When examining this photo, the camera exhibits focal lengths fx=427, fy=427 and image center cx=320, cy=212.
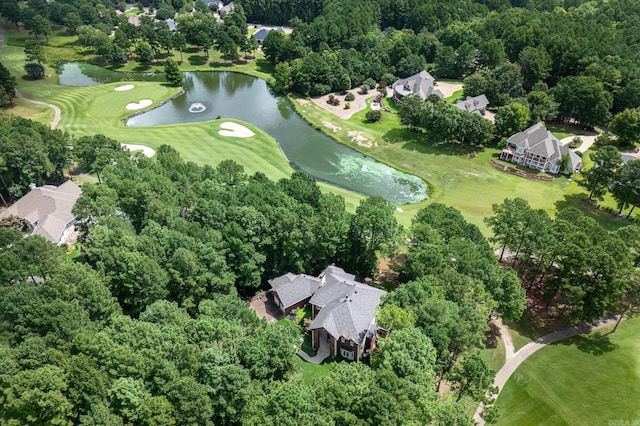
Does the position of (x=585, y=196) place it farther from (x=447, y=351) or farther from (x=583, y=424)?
(x=447, y=351)

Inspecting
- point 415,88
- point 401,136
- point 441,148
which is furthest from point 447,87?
point 441,148

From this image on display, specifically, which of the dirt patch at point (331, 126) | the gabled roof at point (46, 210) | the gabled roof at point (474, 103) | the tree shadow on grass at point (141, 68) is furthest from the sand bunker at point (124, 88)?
the gabled roof at point (474, 103)

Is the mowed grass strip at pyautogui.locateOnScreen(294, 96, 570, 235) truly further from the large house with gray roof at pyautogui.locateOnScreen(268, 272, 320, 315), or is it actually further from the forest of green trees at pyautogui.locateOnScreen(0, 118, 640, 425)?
the large house with gray roof at pyautogui.locateOnScreen(268, 272, 320, 315)

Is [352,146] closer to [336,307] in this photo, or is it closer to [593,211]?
[593,211]

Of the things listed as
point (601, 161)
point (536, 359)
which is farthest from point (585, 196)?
point (536, 359)

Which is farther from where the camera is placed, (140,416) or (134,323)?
(134,323)

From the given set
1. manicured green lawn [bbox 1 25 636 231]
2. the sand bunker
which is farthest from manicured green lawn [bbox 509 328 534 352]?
the sand bunker
